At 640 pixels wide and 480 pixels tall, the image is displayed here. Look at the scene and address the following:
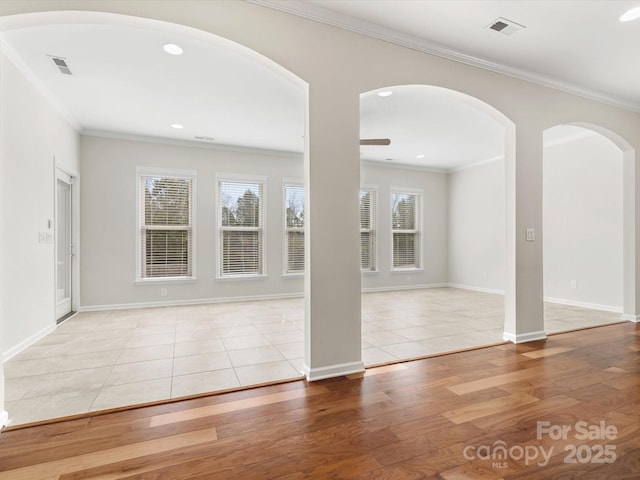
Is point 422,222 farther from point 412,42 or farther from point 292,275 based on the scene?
point 412,42

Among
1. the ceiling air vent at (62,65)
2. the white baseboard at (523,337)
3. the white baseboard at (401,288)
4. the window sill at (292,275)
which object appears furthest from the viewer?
the white baseboard at (401,288)

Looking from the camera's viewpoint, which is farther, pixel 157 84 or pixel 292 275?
pixel 292 275

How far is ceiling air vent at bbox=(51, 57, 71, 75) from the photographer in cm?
335

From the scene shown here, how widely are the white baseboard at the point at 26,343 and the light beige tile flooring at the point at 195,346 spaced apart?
0.20ft

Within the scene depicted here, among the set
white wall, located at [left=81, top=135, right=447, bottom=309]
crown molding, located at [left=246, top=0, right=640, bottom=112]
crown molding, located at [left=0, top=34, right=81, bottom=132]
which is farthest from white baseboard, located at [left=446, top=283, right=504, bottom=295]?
crown molding, located at [left=0, top=34, right=81, bottom=132]

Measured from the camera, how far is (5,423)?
1.99 meters

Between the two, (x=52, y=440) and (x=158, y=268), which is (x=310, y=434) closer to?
(x=52, y=440)

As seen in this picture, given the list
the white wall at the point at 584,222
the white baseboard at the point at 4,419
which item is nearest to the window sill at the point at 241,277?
the white baseboard at the point at 4,419

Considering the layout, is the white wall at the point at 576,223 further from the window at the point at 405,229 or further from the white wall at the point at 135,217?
the white wall at the point at 135,217

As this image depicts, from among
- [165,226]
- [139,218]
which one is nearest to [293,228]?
[165,226]

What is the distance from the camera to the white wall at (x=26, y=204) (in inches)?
127

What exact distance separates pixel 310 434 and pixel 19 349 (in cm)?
339

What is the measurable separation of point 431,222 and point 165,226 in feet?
19.9

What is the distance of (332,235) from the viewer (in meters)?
2.70
